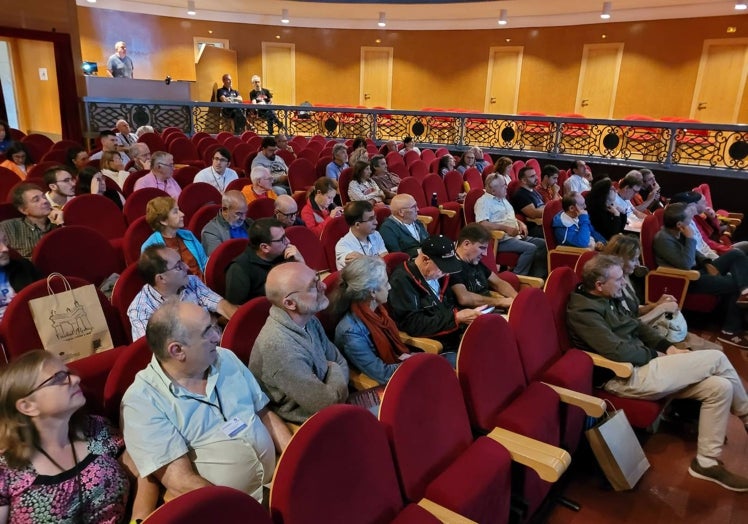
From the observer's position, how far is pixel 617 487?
220 centimetres

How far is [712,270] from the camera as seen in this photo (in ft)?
13.1

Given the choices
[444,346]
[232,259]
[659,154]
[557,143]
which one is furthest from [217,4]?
[444,346]

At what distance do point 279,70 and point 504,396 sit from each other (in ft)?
49.8

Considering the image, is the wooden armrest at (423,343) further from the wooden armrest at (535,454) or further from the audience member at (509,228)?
the audience member at (509,228)

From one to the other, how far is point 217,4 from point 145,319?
539 inches

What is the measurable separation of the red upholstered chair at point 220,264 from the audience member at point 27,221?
114 centimetres

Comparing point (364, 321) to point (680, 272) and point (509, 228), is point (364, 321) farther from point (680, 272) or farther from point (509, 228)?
point (509, 228)

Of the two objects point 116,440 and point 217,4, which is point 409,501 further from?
point 217,4

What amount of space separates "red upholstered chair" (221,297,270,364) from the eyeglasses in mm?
610

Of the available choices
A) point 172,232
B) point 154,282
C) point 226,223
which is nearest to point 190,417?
point 154,282

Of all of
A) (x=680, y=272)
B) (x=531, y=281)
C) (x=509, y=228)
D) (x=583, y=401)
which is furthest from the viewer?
(x=509, y=228)

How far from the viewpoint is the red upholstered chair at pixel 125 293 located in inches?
90.5

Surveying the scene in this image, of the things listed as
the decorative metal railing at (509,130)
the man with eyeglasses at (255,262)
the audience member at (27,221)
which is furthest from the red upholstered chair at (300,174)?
the decorative metal railing at (509,130)

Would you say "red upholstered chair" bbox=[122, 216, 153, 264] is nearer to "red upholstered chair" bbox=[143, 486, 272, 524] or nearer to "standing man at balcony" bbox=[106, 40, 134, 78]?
"red upholstered chair" bbox=[143, 486, 272, 524]
